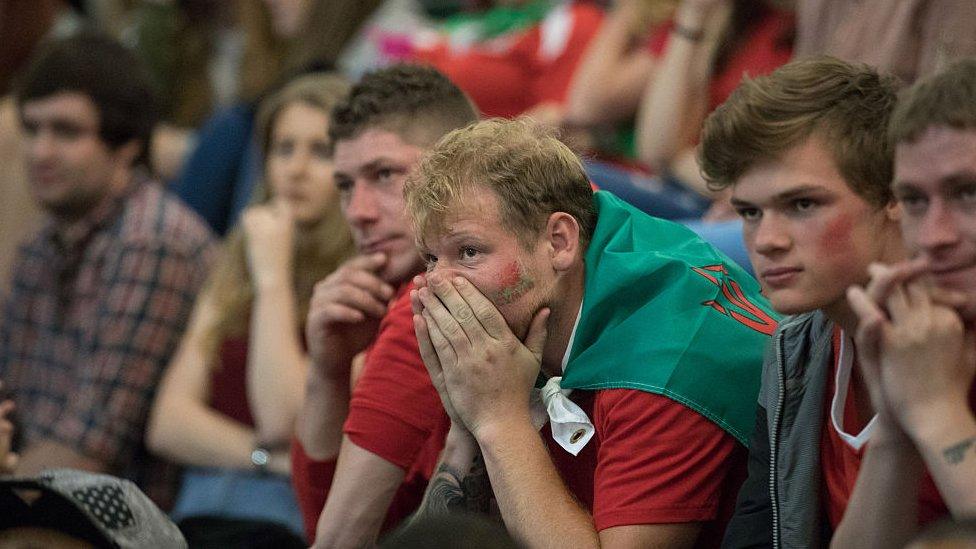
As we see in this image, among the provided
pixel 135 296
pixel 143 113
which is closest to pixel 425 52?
pixel 143 113

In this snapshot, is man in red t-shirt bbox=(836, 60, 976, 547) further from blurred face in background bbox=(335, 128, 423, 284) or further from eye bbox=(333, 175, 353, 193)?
eye bbox=(333, 175, 353, 193)

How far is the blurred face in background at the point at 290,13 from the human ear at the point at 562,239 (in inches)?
108

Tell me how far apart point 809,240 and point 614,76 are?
7.30ft

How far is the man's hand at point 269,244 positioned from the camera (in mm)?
3520

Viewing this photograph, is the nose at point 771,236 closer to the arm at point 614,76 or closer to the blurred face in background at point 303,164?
the blurred face in background at point 303,164

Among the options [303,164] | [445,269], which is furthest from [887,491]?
[303,164]

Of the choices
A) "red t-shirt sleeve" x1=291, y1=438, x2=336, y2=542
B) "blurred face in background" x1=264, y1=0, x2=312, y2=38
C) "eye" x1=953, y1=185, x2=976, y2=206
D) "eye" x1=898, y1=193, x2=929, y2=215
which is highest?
"blurred face in background" x1=264, y1=0, x2=312, y2=38

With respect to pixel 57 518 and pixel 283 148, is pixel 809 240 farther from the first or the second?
pixel 283 148

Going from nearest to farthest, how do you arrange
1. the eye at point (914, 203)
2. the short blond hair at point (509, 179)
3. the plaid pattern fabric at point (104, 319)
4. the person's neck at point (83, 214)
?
the eye at point (914, 203), the short blond hair at point (509, 179), the plaid pattern fabric at point (104, 319), the person's neck at point (83, 214)

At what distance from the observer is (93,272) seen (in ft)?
12.4

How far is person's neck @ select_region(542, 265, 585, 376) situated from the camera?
7.13ft

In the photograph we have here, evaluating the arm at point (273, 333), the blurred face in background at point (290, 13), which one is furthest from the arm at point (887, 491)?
the blurred face in background at point (290, 13)

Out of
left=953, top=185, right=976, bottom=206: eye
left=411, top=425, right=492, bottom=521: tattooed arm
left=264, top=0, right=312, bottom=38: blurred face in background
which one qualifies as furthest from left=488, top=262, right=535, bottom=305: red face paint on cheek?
left=264, top=0, right=312, bottom=38: blurred face in background

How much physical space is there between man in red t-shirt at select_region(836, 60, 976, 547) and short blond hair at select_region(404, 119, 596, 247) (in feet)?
1.88
